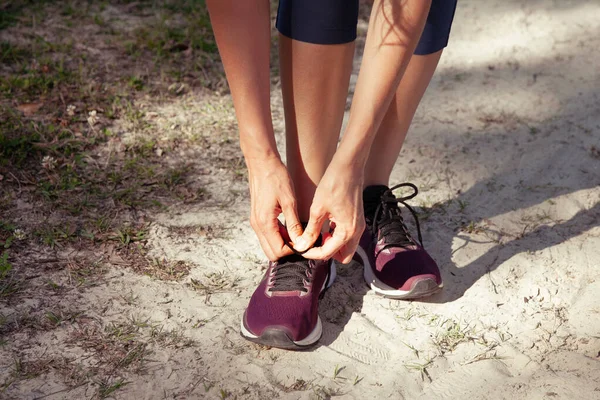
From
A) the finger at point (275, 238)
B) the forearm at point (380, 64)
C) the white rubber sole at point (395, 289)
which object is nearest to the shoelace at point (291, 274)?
the finger at point (275, 238)

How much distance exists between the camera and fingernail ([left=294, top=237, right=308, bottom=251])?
162 centimetres

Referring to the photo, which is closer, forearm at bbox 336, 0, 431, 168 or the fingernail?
forearm at bbox 336, 0, 431, 168

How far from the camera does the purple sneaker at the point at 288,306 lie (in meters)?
1.66

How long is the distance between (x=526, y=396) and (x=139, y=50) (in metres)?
2.38

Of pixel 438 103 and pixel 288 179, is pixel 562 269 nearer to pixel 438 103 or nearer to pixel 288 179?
pixel 288 179

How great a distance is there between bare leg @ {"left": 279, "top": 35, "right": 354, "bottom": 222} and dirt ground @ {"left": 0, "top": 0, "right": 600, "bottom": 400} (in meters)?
0.41

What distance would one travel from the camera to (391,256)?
1.88 meters

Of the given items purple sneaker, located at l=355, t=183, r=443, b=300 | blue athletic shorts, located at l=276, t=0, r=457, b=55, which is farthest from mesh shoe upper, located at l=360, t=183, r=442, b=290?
blue athletic shorts, located at l=276, t=0, r=457, b=55

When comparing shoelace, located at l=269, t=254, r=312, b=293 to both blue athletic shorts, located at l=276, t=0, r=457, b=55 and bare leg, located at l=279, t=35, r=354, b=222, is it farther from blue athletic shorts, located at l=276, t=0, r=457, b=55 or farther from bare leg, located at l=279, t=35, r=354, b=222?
blue athletic shorts, located at l=276, t=0, r=457, b=55

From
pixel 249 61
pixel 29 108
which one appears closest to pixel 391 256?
pixel 249 61

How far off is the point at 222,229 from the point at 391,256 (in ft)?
1.93

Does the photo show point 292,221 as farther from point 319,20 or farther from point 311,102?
point 319,20

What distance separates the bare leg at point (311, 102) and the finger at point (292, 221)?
0.50 ft

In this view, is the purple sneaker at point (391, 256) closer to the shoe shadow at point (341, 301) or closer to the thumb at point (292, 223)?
the shoe shadow at point (341, 301)
